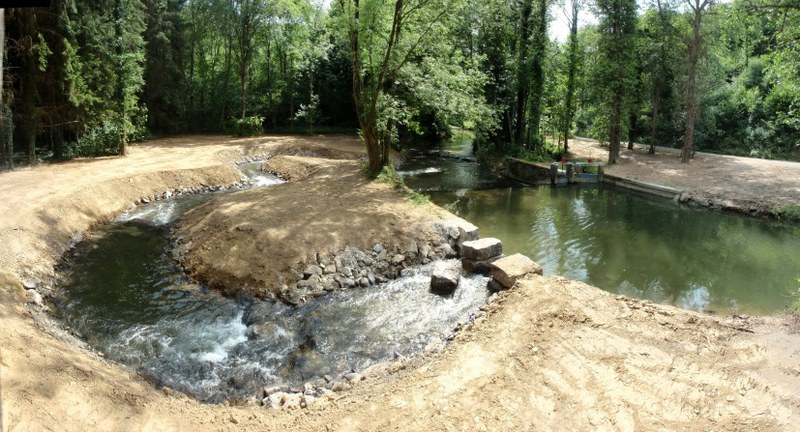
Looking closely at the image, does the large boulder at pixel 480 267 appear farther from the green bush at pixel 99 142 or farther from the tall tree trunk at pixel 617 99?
the green bush at pixel 99 142

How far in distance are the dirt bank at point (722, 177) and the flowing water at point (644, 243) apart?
0.76 m

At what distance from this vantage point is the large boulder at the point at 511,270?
422 inches

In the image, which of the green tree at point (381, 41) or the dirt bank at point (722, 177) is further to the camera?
the dirt bank at point (722, 177)

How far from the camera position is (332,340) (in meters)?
9.16

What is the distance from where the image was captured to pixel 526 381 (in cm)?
725

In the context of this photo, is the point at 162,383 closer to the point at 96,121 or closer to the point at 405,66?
the point at 405,66

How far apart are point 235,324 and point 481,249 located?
229 inches

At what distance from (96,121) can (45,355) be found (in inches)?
682

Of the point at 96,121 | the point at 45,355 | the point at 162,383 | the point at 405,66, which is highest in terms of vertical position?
the point at 405,66

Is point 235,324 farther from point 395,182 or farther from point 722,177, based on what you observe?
point 722,177

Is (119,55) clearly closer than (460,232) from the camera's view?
No

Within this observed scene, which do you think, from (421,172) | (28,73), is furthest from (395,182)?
(28,73)

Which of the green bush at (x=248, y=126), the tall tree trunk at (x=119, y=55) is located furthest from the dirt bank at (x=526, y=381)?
the green bush at (x=248, y=126)

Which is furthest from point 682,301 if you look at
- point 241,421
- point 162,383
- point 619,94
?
point 619,94
